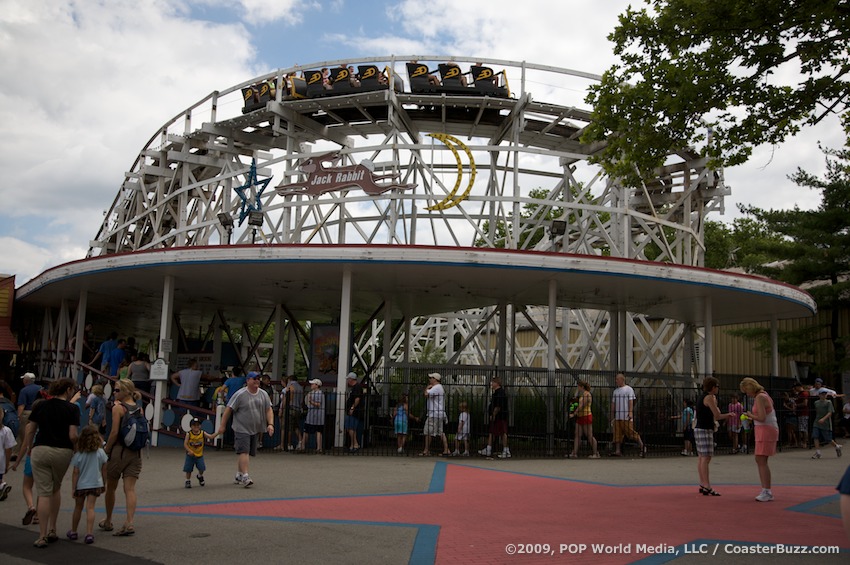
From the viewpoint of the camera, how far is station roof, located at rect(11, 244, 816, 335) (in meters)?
16.0

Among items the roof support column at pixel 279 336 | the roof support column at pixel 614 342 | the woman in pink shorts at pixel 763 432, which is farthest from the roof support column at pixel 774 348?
the roof support column at pixel 279 336

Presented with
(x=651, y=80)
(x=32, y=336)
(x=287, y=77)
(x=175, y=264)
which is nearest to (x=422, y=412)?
(x=175, y=264)

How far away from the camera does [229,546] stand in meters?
7.21

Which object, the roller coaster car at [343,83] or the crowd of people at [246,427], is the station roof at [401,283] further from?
the roller coaster car at [343,83]

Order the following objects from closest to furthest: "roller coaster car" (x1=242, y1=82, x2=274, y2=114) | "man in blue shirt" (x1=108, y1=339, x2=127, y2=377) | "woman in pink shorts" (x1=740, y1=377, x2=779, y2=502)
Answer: "woman in pink shorts" (x1=740, y1=377, x2=779, y2=502), "man in blue shirt" (x1=108, y1=339, x2=127, y2=377), "roller coaster car" (x1=242, y1=82, x2=274, y2=114)

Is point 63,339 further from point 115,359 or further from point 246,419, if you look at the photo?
point 246,419

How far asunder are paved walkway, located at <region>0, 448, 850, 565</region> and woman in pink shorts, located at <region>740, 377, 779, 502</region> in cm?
30

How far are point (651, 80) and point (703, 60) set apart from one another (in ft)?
2.81

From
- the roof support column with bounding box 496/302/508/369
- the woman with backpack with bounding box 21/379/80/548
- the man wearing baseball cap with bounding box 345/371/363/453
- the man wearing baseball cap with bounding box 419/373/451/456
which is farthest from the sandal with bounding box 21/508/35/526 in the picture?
the roof support column with bounding box 496/302/508/369

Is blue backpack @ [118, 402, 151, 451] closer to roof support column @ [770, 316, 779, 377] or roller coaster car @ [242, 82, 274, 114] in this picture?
roof support column @ [770, 316, 779, 377]

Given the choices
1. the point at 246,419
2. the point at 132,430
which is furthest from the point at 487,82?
the point at 132,430

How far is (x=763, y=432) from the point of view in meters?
9.80

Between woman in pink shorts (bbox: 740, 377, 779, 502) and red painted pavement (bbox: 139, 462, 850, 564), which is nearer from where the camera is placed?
red painted pavement (bbox: 139, 462, 850, 564)

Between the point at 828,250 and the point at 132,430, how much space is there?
25.7 m
